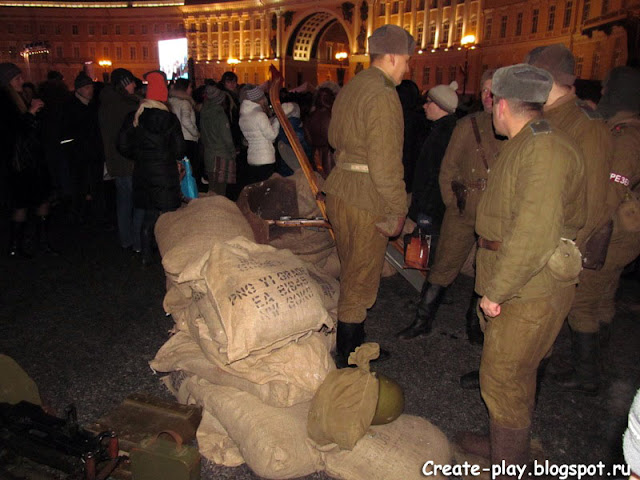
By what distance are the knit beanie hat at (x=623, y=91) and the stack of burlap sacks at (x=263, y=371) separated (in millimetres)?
2324

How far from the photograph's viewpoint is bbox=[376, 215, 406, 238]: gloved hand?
9.72ft

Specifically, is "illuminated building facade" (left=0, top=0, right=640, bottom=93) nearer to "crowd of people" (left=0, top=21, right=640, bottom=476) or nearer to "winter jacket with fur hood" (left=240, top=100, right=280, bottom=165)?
"winter jacket with fur hood" (left=240, top=100, right=280, bottom=165)

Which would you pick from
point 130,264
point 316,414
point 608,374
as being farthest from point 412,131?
point 316,414

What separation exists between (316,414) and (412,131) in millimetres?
3856

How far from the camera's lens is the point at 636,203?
3.01m

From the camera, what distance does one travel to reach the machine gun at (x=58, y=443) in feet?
6.64

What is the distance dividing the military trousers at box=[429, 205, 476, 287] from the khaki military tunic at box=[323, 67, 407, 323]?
34.8 inches

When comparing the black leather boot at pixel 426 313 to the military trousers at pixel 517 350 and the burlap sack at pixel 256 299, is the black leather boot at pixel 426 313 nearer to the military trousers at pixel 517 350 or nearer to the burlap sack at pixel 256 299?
the burlap sack at pixel 256 299

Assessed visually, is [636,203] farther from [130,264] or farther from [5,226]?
[5,226]

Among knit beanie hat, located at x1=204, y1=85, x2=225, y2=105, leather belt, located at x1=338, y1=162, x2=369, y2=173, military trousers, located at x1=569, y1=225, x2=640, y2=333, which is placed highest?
knit beanie hat, located at x1=204, y1=85, x2=225, y2=105

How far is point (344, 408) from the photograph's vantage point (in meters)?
2.31

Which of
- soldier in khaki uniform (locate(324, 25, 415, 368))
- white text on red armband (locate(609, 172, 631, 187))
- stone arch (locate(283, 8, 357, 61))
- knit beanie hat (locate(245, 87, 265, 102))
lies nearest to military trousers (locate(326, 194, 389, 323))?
soldier in khaki uniform (locate(324, 25, 415, 368))

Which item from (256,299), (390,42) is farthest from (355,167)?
(256,299)

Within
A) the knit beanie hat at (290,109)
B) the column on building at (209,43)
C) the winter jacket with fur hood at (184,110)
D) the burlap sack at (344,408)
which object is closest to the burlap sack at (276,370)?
the burlap sack at (344,408)
